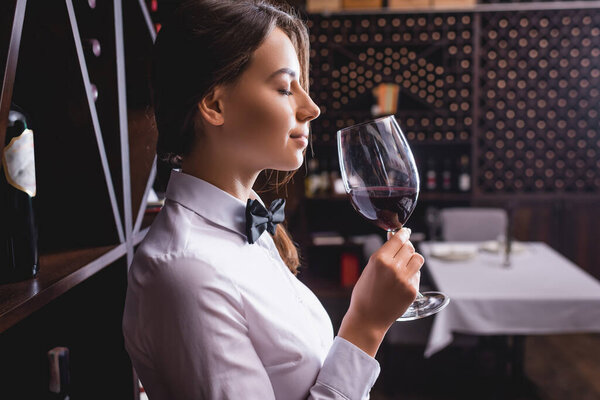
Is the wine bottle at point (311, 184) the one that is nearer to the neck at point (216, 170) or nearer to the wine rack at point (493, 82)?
the wine rack at point (493, 82)

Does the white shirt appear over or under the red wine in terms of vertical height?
under

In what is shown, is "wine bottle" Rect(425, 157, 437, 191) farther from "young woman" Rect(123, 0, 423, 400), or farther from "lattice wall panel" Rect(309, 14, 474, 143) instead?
"young woman" Rect(123, 0, 423, 400)

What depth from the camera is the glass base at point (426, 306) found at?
1.00 metres

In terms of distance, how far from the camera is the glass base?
1004 mm

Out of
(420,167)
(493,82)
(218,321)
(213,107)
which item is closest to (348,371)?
(218,321)

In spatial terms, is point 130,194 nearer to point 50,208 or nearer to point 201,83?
point 50,208

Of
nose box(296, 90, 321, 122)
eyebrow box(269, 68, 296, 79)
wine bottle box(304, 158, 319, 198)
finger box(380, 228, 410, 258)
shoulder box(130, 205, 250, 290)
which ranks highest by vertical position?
eyebrow box(269, 68, 296, 79)

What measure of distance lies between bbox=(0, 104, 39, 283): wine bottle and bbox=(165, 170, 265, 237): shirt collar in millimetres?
211

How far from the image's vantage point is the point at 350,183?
0.98m

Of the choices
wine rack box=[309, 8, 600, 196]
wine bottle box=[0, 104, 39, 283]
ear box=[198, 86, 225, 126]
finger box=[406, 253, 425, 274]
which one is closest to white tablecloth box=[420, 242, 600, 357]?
Answer: finger box=[406, 253, 425, 274]

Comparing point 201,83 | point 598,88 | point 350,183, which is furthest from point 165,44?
point 598,88

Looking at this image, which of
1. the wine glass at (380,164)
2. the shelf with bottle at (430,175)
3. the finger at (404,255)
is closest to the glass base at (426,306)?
the wine glass at (380,164)

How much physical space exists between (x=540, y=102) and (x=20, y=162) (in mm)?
4655

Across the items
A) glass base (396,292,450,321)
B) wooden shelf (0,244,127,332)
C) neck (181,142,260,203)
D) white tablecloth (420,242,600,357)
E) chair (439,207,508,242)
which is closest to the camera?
wooden shelf (0,244,127,332)
